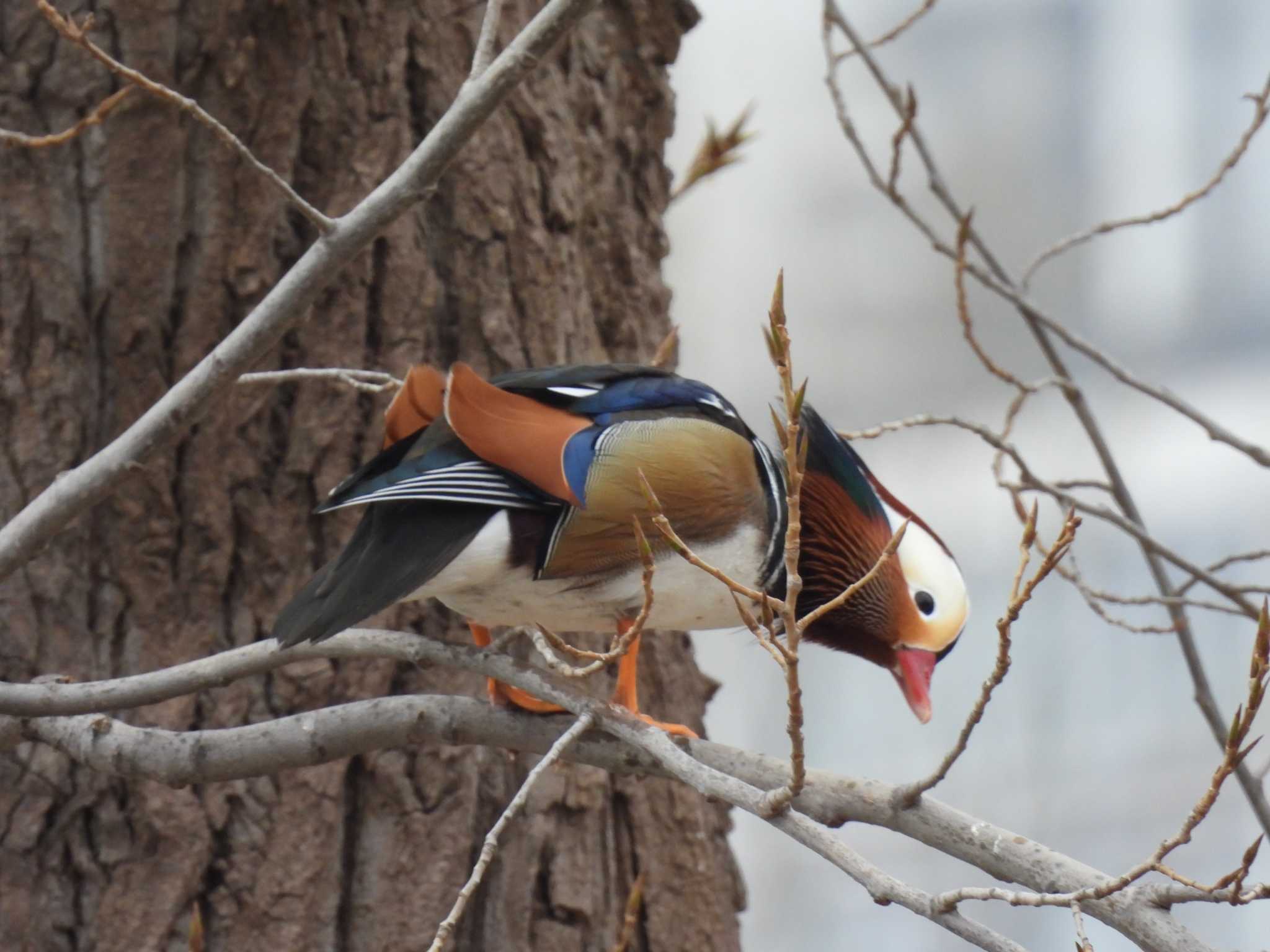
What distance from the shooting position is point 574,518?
58.9 inches

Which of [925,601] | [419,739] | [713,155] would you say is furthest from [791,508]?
[713,155]

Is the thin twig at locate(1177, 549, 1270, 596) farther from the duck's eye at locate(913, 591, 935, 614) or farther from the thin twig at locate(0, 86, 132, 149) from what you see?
the thin twig at locate(0, 86, 132, 149)

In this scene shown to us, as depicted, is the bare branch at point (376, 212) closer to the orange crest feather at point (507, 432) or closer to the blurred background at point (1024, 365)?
the orange crest feather at point (507, 432)

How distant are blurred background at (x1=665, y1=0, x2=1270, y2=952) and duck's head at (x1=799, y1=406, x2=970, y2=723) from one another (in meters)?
1.79

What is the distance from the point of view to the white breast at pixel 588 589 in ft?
4.89

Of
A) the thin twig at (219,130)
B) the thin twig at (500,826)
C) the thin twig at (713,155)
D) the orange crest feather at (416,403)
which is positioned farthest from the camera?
the thin twig at (713,155)

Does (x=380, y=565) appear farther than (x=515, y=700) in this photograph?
No

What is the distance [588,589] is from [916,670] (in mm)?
448

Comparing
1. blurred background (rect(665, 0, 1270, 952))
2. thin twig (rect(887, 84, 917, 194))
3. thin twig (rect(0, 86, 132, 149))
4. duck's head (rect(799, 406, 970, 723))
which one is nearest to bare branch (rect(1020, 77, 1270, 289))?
thin twig (rect(887, 84, 917, 194))

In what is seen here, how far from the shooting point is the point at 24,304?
1.82 metres

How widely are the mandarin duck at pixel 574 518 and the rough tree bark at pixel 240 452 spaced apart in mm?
297

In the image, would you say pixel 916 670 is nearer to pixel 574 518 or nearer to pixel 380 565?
pixel 574 518

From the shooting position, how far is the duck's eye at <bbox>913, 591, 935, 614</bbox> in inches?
68.2

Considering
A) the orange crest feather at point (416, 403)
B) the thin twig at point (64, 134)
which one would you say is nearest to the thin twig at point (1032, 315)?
the orange crest feather at point (416, 403)
